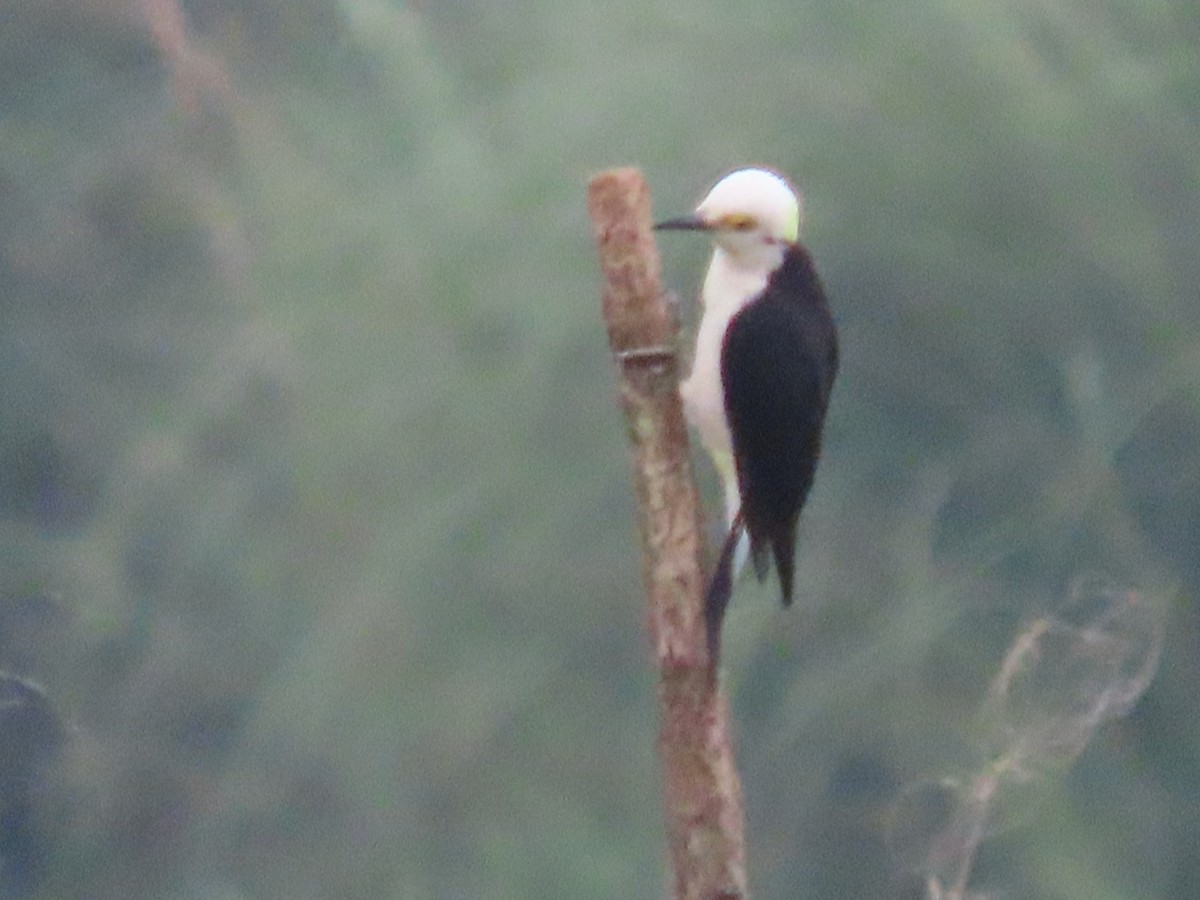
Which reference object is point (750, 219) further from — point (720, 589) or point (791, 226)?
point (720, 589)

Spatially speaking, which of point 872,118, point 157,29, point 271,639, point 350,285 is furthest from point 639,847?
point 157,29

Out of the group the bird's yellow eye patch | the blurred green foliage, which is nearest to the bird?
the bird's yellow eye patch

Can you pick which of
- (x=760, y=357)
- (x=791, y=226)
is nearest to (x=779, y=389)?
(x=760, y=357)

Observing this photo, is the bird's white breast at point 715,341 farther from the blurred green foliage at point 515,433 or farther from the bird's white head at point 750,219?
the blurred green foliage at point 515,433

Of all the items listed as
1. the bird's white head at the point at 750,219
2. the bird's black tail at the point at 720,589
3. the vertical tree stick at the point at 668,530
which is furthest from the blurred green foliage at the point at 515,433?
the vertical tree stick at the point at 668,530

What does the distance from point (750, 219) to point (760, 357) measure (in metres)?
0.15

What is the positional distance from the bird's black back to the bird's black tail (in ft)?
0.12

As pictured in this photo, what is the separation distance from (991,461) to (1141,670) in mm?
379

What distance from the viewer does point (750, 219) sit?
1.80m

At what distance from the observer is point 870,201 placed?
89.1 inches

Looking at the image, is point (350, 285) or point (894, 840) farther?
point (894, 840)

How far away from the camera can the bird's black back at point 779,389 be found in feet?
5.88

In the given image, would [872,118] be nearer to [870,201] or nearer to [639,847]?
[870,201]

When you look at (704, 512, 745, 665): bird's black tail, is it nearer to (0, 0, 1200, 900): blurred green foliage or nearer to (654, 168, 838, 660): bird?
(654, 168, 838, 660): bird
